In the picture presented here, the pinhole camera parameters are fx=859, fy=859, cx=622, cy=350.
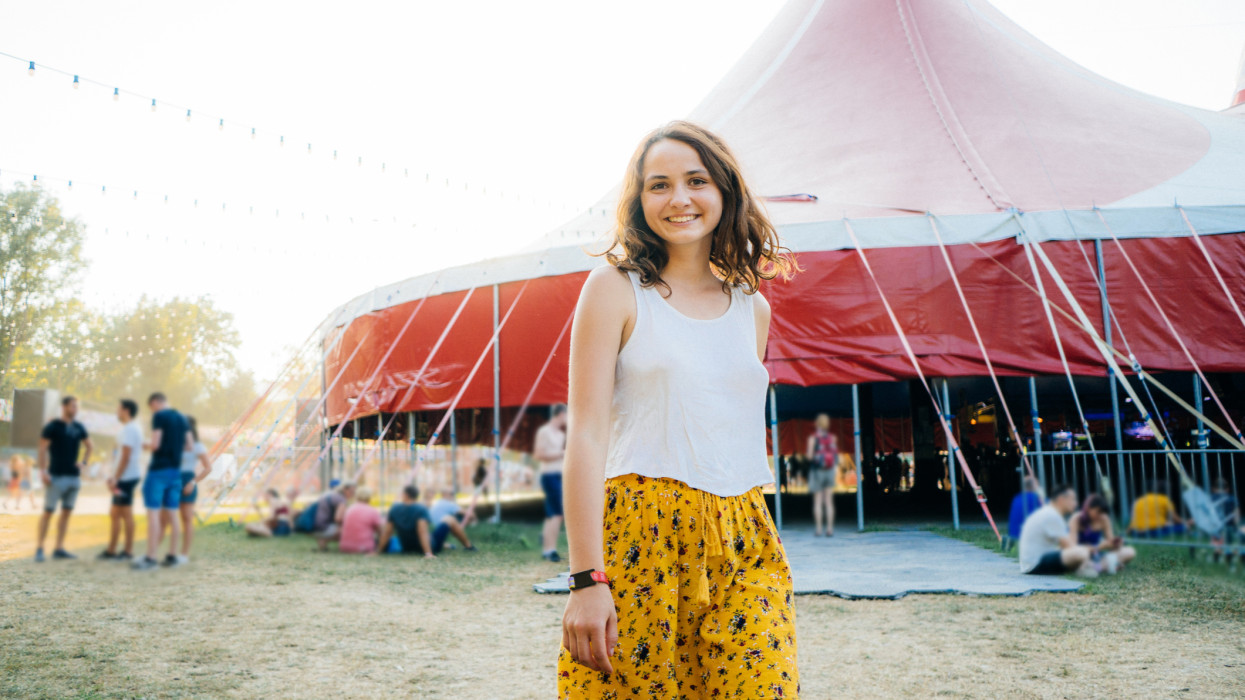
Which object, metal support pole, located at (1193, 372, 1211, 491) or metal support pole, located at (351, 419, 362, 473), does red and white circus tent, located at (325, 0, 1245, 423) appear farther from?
metal support pole, located at (1193, 372, 1211, 491)

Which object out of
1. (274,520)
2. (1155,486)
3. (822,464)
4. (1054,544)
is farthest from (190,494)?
(822,464)

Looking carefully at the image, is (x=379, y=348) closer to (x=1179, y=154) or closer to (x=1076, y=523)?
(x=1076, y=523)

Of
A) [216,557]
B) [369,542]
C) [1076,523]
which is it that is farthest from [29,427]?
[369,542]

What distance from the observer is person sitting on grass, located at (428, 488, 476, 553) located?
23.8 ft

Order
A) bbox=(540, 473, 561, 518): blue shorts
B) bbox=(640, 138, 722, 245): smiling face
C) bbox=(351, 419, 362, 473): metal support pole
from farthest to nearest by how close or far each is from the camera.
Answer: bbox=(351, 419, 362, 473): metal support pole < bbox=(540, 473, 561, 518): blue shorts < bbox=(640, 138, 722, 245): smiling face

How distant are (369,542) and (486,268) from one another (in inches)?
139

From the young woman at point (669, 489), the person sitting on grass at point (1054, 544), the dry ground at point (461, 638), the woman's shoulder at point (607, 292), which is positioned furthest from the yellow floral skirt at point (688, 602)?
the person sitting on grass at point (1054, 544)

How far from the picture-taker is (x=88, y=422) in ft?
6.59

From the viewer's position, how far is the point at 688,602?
132 centimetres

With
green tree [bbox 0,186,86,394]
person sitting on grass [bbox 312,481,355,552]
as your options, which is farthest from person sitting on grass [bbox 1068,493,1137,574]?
person sitting on grass [bbox 312,481,355,552]

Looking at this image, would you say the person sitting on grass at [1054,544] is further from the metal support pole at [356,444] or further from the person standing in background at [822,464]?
the metal support pole at [356,444]

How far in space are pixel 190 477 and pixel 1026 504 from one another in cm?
441

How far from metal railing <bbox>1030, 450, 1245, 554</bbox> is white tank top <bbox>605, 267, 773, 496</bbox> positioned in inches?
97.1

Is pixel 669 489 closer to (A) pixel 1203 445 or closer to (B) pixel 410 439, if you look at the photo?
(A) pixel 1203 445
